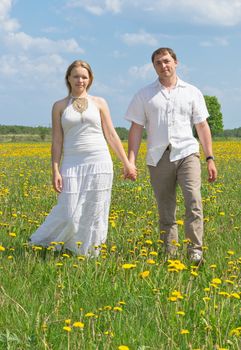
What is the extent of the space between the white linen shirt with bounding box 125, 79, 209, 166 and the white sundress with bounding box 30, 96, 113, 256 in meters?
0.39

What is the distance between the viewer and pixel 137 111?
5984mm

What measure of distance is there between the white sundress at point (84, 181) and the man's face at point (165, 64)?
2.31 feet

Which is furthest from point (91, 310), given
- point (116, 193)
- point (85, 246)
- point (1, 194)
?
point (116, 193)

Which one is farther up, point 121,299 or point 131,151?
point 131,151

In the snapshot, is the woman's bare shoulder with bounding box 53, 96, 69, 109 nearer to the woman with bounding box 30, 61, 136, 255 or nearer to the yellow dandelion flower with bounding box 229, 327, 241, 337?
the woman with bounding box 30, 61, 136, 255

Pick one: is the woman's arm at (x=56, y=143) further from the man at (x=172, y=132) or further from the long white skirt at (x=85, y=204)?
the man at (x=172, y=132)

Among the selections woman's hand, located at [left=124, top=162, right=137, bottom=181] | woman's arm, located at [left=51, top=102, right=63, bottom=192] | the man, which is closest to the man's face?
the man

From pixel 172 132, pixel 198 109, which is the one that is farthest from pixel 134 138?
pixel 198 109

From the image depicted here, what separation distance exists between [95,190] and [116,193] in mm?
4592

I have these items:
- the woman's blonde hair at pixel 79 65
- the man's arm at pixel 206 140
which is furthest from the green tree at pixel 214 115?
the woman's blonde hair at pixel 79 65

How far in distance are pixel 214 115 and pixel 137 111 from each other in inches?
3149

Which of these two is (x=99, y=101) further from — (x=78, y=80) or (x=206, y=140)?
(x=206, y=140)

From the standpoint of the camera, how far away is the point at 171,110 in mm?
5836

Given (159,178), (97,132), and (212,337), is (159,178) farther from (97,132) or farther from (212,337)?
(212,337)
